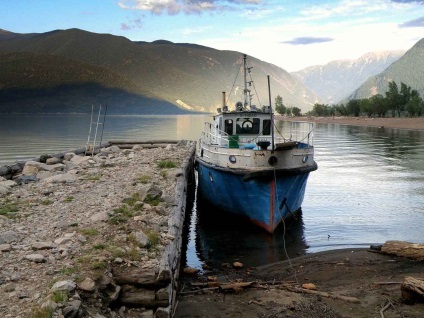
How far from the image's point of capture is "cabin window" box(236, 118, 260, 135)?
72.3ft

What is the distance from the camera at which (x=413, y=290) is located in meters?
9.64

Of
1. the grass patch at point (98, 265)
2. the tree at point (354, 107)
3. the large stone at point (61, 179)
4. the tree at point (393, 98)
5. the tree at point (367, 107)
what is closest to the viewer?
the grass patch at point (98, 265)

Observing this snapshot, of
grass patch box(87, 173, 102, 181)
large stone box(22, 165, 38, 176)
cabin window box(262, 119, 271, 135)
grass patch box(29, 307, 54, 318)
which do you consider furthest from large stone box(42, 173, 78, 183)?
grass patch box(29, 307, 54, 318)

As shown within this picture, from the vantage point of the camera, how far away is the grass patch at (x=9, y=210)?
11920 mm

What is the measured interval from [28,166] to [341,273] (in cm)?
1519

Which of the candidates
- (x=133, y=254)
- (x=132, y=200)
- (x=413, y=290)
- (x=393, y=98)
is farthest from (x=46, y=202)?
(x=393, y=98)

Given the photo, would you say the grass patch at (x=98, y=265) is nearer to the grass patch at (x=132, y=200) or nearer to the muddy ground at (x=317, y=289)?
the muddy ground at (x=317, y=289)

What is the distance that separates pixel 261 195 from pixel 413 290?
26.5 ft

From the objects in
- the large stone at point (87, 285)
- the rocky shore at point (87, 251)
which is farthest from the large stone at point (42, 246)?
the large stone at point (87, 285)

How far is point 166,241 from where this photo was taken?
1032 centimetres

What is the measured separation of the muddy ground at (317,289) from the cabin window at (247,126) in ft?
29.3

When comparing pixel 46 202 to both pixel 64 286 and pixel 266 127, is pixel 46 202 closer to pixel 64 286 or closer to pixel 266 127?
pixel 64 286

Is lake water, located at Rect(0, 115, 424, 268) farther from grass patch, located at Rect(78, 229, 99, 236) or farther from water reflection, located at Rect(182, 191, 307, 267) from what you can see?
grass patch, located at Rect(78, 229, 99, 236)

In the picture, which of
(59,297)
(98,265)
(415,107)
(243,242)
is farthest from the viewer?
(415,107)
